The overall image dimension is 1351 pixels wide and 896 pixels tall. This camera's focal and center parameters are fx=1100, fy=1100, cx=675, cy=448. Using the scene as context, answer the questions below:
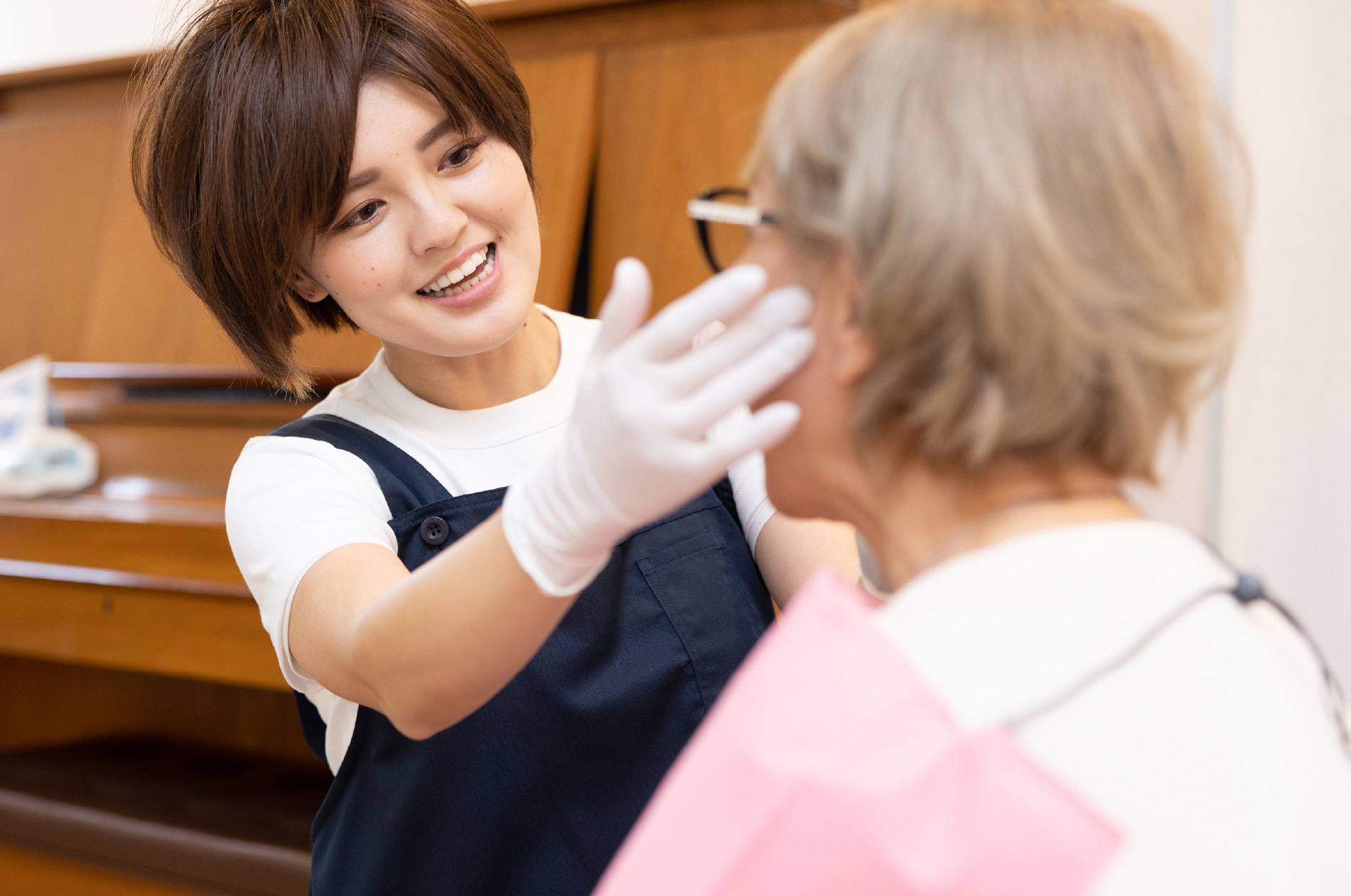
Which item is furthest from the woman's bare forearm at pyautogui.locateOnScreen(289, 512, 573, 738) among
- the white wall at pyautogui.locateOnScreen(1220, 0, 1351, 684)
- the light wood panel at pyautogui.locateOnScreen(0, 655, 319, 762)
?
the light wood panel at pyautogui.locateOnScreen(0, 655, 319, 762)

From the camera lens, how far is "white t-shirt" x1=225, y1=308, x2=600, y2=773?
968 millimetres

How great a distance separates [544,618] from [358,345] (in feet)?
4.95

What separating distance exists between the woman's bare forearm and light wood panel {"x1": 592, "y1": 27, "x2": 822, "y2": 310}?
1114mm

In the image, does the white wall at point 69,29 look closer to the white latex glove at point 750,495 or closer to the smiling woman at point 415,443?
the smiling woman at point 415,443

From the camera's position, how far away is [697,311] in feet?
2.21

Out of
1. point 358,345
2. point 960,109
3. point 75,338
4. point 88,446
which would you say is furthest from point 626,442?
point 75,338

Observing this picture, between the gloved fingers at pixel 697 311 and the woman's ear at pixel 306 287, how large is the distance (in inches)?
23.6

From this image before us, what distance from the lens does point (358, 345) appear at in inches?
84.9

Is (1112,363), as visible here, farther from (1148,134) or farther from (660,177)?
(660,177)

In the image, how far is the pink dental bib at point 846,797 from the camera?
0.54 metres

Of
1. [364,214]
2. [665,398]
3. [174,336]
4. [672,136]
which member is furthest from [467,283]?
[174,336]

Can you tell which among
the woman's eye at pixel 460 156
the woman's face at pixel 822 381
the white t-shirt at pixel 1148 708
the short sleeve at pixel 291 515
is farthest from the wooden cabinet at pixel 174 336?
the white t-shirt at pixel 1148 708

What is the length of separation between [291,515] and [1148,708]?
27.9 inches

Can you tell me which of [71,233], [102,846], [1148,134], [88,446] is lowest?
[102,846]
